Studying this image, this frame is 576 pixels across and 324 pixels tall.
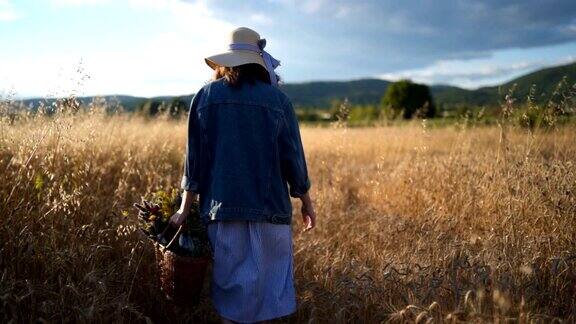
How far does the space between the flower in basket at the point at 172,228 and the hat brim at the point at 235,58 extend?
0.90 metres

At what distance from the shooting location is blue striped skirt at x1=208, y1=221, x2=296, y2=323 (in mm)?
2668

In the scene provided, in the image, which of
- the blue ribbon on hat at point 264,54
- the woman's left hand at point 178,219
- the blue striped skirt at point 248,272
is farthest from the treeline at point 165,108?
the blue striped skirt at point 248,272

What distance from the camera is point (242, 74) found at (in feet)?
8.84

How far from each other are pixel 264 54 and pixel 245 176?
0.69 meters

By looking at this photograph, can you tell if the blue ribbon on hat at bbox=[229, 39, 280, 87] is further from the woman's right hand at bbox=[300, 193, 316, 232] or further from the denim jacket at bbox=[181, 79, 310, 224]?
the woman's right hand at bbox=[300, 193, 316, 232]

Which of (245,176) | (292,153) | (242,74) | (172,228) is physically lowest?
(172,228)

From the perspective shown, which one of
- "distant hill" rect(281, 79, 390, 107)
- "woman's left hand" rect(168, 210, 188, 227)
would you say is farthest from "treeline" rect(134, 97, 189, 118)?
"distant hill" rect(281, 79, 390, 107)

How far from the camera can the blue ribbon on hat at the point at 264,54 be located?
271 cm

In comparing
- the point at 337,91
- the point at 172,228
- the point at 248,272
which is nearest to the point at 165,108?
the point at 172,228

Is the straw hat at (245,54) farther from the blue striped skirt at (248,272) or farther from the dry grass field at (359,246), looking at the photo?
the dry grass field at (359,246)

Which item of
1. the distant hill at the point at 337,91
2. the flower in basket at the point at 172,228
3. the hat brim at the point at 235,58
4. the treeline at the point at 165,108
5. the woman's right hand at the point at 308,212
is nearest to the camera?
the hat brim at the point at 235,58

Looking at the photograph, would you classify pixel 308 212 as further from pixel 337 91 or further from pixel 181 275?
pixel 337 91

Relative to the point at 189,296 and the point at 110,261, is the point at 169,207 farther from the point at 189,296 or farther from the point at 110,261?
the point at 110,261

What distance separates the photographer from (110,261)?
11.7ft
